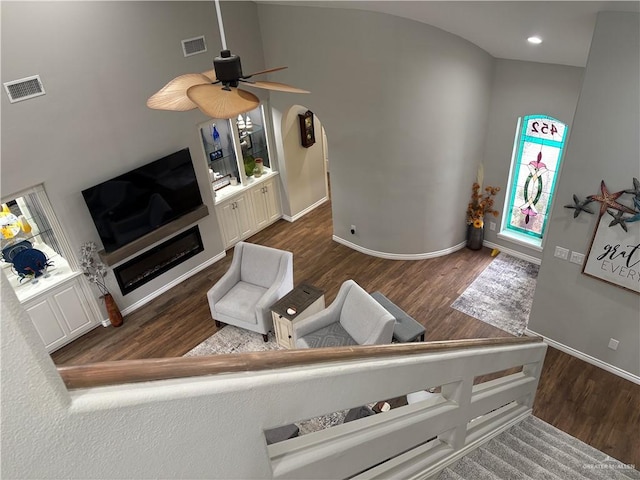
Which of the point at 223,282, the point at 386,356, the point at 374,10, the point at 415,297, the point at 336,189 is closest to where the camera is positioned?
the point at 386,356

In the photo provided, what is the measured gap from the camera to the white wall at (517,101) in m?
6.08

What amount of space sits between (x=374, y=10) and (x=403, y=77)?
2.90 feet

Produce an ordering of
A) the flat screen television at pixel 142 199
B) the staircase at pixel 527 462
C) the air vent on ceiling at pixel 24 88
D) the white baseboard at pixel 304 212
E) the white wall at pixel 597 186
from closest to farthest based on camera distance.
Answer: the staircase at pixel 527 462 < the white wall at pixel 597 186 < the air vent on ceiling at pixel 24 88 < the flat screen television at pixel 142 199 < the white baseboard at pixel 304 212

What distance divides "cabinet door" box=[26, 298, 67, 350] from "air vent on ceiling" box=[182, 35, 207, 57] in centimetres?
366

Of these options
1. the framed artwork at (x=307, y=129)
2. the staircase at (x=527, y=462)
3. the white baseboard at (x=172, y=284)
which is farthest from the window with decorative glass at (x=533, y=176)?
the white baseboard at (x=172, y=284)

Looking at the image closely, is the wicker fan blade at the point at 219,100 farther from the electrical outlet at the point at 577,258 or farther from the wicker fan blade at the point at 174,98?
the electrical outlet at the point at 577,258

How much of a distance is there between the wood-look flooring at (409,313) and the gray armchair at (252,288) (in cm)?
51

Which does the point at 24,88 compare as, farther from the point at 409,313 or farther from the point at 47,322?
the point at 409,313

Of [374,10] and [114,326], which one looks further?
[114,326]

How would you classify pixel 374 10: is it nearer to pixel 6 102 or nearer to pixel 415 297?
pixel 415 297

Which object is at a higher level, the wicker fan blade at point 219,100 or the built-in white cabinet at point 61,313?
the wicker fan blade at point 219,100

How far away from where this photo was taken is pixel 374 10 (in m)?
5.87

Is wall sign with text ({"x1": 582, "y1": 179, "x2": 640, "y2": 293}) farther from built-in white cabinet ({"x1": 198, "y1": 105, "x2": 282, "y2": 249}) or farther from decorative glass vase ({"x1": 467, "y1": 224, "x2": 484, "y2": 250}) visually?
built-in white cabinet ({"x1": 198, "y1": 105, "x2": 282, "y2": 249})

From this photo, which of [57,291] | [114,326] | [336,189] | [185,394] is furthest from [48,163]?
[185,394]
